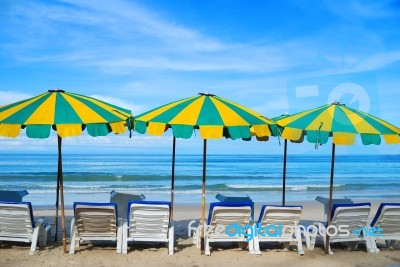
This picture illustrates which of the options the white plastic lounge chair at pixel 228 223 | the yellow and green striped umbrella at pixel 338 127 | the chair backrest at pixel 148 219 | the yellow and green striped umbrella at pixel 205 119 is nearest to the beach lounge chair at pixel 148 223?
the chair backrest at pixel 148 219

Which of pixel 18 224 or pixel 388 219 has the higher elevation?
pixel 388 219

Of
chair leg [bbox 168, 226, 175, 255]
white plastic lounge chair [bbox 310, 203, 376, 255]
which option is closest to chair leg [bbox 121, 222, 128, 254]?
chair leg [bbox 168, 226, 175, 255]

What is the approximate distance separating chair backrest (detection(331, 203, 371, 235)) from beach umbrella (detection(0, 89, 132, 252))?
3.43 meters

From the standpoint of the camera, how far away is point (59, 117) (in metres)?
5.77

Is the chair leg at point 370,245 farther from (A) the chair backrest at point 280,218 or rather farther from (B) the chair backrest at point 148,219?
(B) the chair backrest at point 148,219

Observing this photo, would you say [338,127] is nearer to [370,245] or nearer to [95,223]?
[370,245]

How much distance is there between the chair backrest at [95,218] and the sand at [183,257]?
0.32 m

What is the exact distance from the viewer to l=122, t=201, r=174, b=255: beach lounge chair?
248 inches

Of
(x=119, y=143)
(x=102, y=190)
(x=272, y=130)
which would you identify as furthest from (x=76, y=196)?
(x=119, y=143)

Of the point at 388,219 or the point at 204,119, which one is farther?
the point at 388,219

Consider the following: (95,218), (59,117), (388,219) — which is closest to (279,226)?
(388,219)

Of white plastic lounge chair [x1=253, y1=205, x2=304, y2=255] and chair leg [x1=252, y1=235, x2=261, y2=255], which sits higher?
white plastic lounge chair [x1=253, y1=205, x2=304, y2=255]

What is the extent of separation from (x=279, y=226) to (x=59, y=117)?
3.60 m

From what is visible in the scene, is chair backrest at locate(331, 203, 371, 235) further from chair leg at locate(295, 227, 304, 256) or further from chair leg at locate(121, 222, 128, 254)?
chair leg at locate(121, 222, 128, 254)
